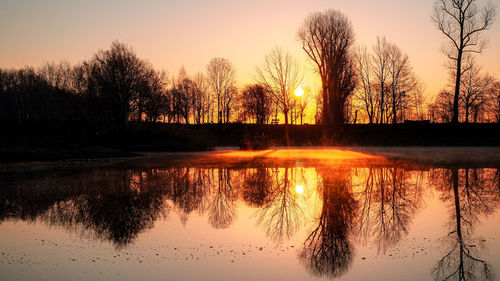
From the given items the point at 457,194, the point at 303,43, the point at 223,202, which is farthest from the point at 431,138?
the point at 223,202

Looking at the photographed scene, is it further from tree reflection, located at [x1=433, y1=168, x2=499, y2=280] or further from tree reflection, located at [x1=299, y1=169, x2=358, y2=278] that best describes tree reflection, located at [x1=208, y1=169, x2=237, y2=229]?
tree reflection, located at [x1=433, y1=168, x2=499, y2=280]

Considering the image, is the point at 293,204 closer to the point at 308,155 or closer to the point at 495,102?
the point at 308,155

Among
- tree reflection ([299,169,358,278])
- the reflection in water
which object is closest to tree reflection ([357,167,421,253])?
the reflection in water

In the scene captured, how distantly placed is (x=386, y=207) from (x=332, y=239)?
3.34 m

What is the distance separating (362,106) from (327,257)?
6753 cm

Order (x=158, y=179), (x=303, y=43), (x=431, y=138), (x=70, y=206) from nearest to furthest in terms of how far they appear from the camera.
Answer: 1. (x=70, y=206)
2. (x=158, y=179)
3. (x=431, y=138)
4. (x=303, y=43)

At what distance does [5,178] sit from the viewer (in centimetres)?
1633

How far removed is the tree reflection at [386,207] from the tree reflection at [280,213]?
142 centimetres

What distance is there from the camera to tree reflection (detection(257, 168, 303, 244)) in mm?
7833

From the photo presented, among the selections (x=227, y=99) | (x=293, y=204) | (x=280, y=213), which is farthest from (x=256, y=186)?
(x=227, y=99)

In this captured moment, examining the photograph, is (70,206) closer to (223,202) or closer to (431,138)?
(223,202)

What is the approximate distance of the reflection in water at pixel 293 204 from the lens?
269 inches

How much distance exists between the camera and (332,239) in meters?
7.19

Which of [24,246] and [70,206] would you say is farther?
[70,206]
